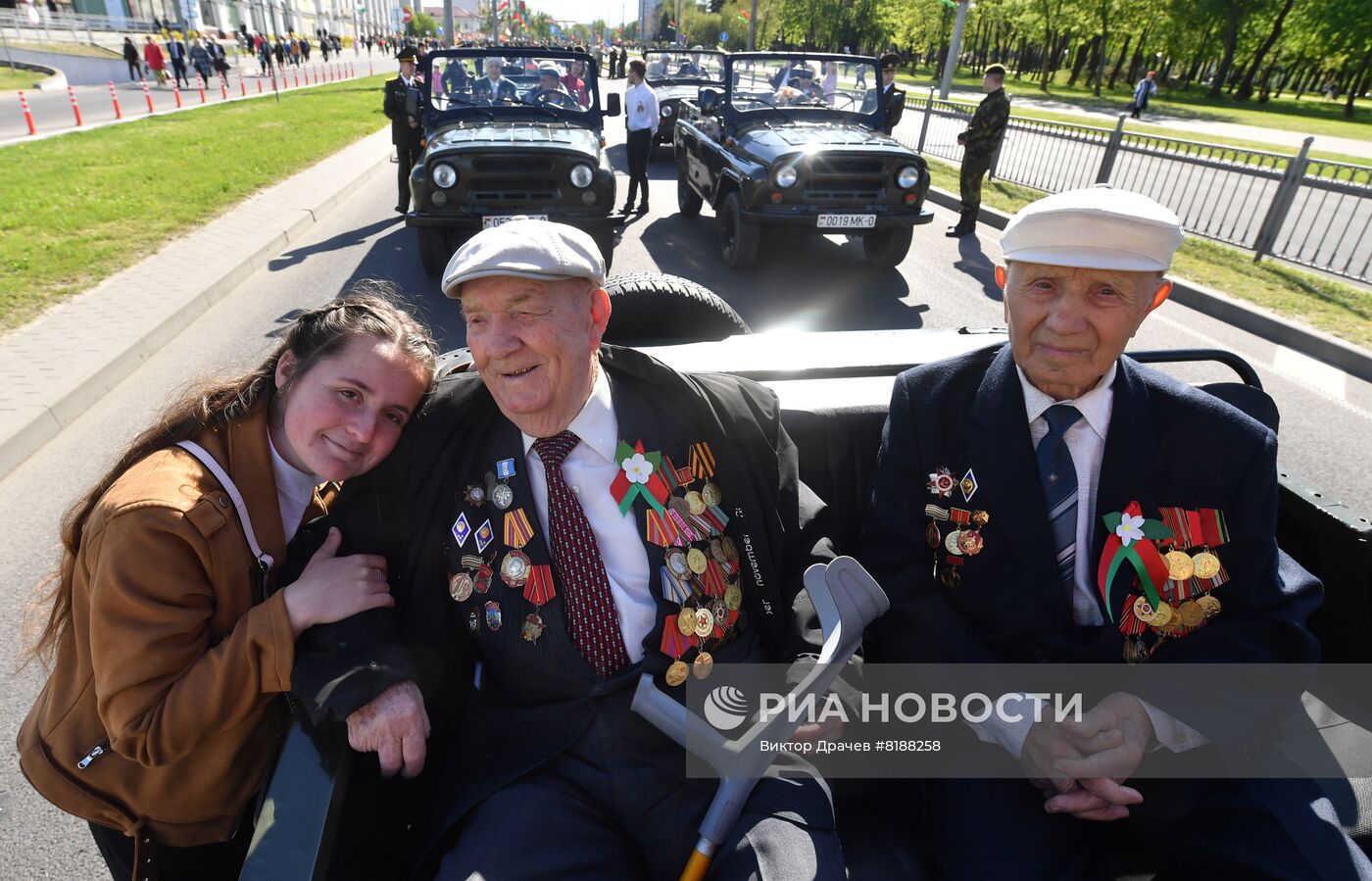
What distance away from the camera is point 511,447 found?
1.91 metres

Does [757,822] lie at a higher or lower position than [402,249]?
higher

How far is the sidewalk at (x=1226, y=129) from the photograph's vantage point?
21.5 m

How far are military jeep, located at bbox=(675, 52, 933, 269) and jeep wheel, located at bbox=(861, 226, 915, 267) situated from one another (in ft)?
0.04

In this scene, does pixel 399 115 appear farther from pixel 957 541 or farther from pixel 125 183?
pixel 957 541

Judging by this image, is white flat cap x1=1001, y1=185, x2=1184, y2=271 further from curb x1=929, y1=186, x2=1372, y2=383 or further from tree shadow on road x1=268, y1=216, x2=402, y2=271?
tree shadow on road x1=268, y1=216, x2=402, y2=271

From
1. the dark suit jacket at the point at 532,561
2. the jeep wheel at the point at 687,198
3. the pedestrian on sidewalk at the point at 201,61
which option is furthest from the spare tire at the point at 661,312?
the pedestrian on sidewalk at the point at 201,61

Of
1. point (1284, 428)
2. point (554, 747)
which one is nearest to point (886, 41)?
point (1284, 428)

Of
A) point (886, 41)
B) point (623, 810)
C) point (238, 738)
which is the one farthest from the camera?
point (886, 41)

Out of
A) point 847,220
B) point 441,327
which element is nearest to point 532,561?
point 441,327

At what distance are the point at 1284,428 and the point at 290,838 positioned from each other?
5.88 metres

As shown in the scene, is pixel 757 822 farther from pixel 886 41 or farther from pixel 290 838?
pixel 886 41

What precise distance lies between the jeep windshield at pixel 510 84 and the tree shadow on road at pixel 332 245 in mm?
1862

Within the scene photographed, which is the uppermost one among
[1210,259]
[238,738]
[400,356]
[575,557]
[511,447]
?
[400,356]

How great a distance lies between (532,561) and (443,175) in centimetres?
612
